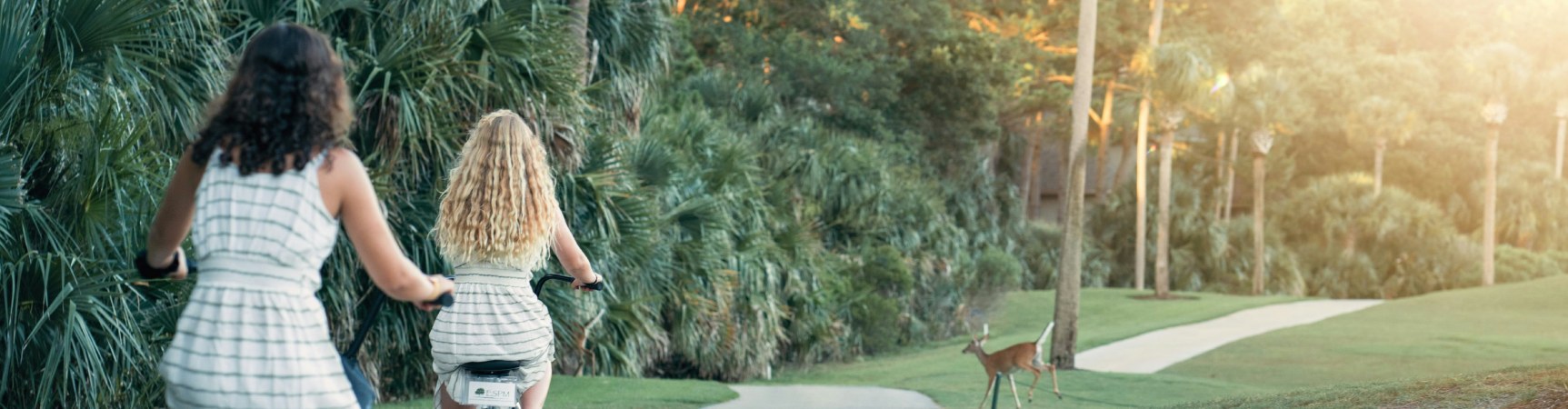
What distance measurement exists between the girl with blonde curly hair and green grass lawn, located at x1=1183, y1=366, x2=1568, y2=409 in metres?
5.73

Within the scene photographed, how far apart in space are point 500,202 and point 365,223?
1.67m

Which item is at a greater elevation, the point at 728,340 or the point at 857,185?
the point at 857,185

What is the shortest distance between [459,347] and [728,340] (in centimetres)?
1431

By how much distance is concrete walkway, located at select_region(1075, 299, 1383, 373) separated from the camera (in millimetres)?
20172

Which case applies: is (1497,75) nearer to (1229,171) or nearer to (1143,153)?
(1143,153)

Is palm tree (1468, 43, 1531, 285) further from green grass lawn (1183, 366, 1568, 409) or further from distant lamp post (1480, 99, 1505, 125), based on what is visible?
green grass lawn (1183, 366, 1568, 409)

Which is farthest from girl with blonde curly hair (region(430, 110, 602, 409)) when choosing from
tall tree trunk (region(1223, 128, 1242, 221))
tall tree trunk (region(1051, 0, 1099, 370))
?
tall tree trunk (region(1223, 128, 1242, 221))

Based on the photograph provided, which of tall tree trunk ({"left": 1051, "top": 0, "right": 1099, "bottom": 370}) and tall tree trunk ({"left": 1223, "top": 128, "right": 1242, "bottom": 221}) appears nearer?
tall tree trunk ({"left": 1051, "top": 0, "right": 1099, "bottom": 370})

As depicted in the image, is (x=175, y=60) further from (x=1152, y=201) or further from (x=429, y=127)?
(x=1152, y=201)

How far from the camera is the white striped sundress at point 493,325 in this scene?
15.3 ft

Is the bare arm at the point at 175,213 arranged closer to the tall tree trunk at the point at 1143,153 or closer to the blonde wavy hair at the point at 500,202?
the blonde wavy hair at the point at 500,202

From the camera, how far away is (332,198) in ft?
10.1

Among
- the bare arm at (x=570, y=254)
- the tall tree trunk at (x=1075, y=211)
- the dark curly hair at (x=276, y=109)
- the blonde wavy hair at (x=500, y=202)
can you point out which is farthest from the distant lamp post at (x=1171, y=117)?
the dark curly hair at (x=276, y=109)

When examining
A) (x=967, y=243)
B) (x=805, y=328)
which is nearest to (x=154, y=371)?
(x=805, y=328)
